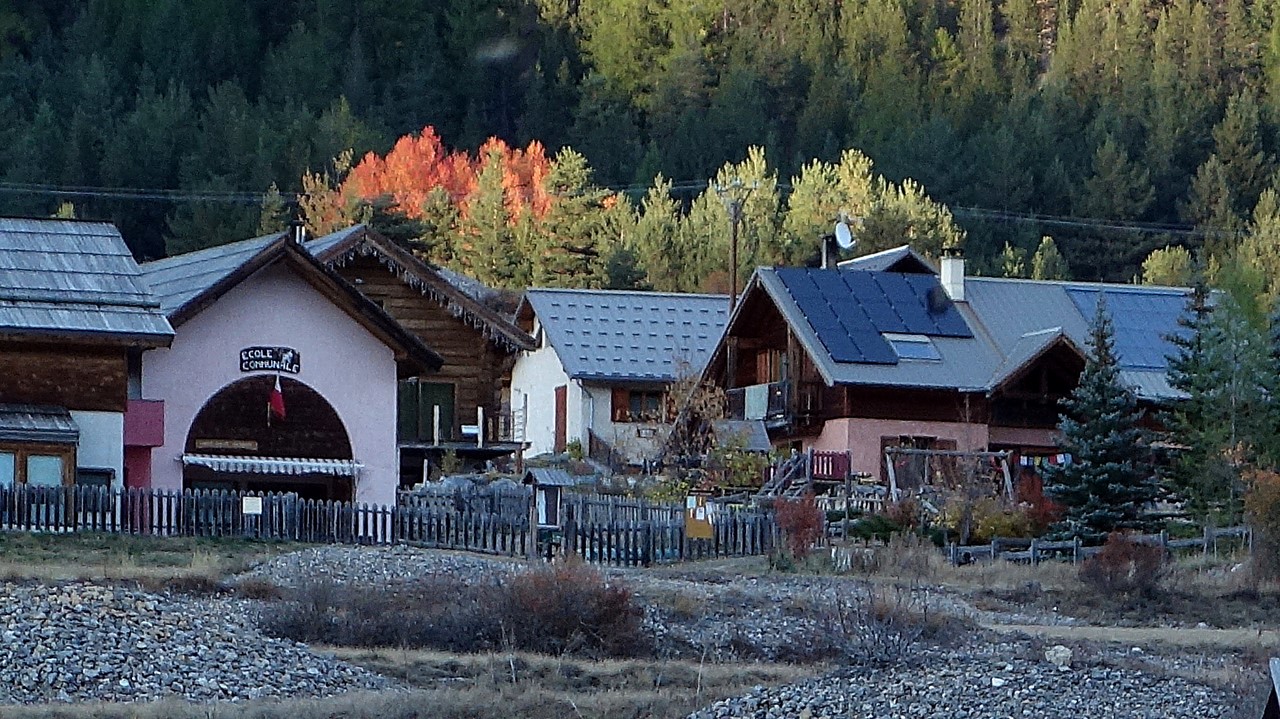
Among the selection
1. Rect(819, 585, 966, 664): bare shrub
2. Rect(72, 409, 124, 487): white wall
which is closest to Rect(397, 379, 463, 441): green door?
Rect(72, 409, 124, 487): white wall

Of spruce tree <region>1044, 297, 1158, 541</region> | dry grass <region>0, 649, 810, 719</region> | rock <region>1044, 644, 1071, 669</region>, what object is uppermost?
spruce tree <region>1044, 297, 1158, 541</region>

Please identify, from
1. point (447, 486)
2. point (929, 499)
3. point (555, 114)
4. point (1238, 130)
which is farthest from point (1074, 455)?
point (555, 114)

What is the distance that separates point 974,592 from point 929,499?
1147 centimetres

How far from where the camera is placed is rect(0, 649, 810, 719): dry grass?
69.3 feet

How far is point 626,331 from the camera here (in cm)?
6850

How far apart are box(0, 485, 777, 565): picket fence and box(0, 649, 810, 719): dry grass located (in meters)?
11.6

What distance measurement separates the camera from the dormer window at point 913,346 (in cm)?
5662

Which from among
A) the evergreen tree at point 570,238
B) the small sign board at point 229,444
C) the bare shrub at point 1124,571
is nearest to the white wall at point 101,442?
the small sign board at point 229,444

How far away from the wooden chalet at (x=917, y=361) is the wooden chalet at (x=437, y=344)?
6071 mm

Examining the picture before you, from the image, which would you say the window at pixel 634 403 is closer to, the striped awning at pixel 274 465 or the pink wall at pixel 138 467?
the striped awning at pixel 274 465

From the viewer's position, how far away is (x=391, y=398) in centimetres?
4569

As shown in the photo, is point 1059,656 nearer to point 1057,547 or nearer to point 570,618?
point 570,618

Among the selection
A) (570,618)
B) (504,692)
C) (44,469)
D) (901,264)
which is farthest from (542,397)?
(504,692)

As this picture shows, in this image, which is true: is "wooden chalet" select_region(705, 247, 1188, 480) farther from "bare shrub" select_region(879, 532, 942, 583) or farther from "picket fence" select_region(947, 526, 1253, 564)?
"bare shrub" select_region(879, 532, 942, 583)
